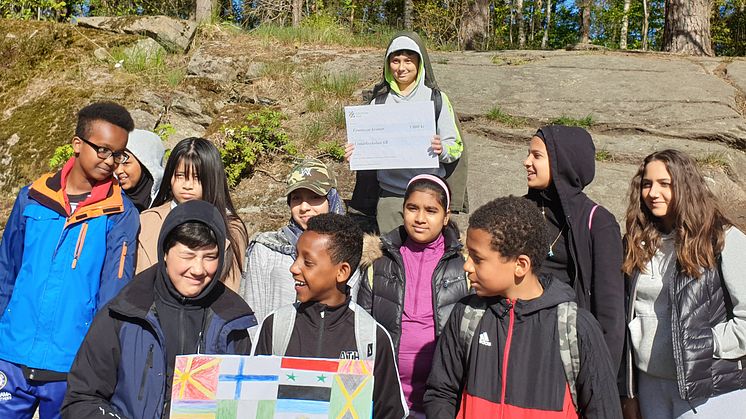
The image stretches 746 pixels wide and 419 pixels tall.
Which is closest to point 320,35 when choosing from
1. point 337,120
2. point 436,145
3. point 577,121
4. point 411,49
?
point 337,120

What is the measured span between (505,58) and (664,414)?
29.7 feet

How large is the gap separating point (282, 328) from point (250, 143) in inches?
206

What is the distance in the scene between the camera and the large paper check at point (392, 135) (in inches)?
174

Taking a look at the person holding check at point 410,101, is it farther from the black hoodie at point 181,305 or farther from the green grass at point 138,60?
the green grass at point 138,60

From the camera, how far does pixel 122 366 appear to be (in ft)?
8.48

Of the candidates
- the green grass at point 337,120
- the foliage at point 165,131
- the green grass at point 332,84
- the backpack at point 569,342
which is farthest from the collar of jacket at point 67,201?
the green grass at point 332,84

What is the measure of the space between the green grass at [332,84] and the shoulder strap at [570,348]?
22.5 feet

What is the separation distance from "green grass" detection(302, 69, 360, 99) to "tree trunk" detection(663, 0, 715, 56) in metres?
7.70

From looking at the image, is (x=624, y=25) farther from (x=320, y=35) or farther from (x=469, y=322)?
(x=469, y=322)

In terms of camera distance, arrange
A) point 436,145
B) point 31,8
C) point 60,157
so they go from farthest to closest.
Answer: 1. point 31,8
2. point 60,157
3. point 436,145

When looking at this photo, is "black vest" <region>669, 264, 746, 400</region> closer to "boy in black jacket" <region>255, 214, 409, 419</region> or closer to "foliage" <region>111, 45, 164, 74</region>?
"boy in black jacket" <region>255, 214, 409, 419</region>

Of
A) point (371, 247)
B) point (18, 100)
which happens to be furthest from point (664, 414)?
point (18, 100)

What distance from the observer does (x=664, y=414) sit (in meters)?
3.31

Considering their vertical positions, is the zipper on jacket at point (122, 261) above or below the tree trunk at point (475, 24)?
below
